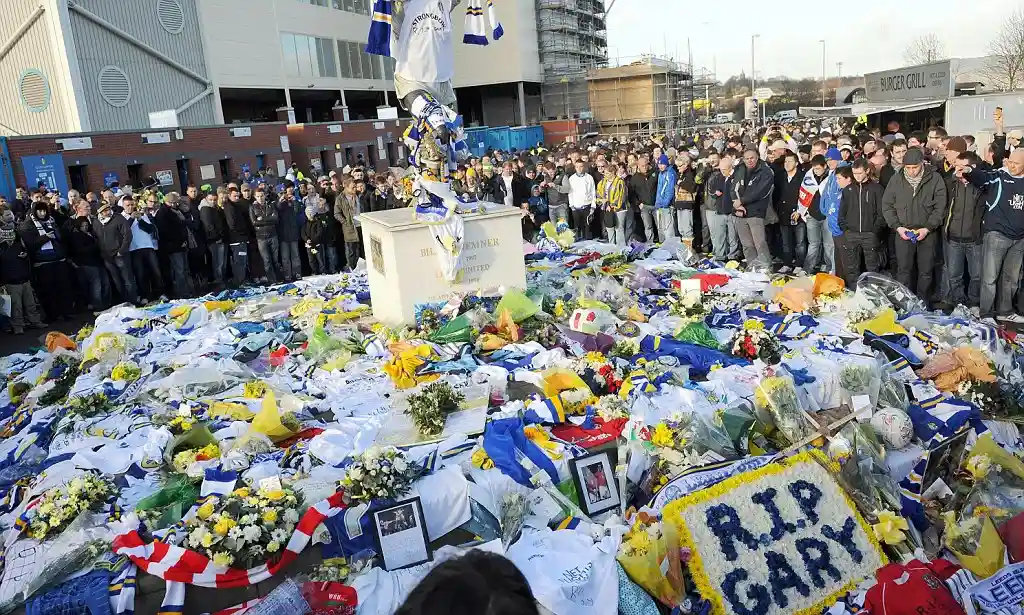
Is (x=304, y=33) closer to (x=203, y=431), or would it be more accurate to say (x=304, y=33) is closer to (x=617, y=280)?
(x=617, y=280)

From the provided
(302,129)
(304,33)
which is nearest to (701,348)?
(302,129)

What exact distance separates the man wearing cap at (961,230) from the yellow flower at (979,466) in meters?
4.39

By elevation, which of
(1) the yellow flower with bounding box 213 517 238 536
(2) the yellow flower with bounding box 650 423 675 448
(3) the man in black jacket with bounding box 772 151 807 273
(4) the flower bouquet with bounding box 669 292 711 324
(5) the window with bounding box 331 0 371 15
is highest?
(5) the window with bounding box 331 0 371 15

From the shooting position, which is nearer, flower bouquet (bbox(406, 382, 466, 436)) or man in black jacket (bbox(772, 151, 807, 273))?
flower bouquet (bbox(406, 382, 466, 436))

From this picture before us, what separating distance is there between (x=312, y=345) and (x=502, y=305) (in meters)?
2.00

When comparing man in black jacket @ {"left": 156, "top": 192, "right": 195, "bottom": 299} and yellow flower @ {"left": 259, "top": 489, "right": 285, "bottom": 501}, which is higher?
man in black jacket @ {"left": 156, "top": 192, "right": 195, "bottom": 299}

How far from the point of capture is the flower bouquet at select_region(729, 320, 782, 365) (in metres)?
6.39

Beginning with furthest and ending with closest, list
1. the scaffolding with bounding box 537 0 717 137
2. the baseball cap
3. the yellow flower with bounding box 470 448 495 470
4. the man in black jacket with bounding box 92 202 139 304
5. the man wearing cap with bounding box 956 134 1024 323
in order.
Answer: the scaffolding with bounding box 537 0 717 137 → the man in black jacket with bounding box 92 202 139 304 → the baseball cap → the man wearing cap with bounding box 956 134 1024 323 → the yellow flower with bounding box 470 448 495 470

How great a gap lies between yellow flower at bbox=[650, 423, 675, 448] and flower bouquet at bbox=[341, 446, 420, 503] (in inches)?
63.8

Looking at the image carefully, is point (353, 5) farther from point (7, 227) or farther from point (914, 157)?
point (914, 157)

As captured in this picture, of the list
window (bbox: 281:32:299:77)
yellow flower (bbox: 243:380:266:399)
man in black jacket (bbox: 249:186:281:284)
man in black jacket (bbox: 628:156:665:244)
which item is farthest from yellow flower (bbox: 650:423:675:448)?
window (bbox: 281:32:299:77)

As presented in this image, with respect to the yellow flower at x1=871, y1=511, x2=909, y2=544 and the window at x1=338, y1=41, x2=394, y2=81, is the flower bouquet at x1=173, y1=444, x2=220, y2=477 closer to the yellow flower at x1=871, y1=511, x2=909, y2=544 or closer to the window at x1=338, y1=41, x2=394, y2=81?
the yellow flower at x1=871, y1=511, x2=909, y2=544

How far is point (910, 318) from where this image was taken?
22.9 feet

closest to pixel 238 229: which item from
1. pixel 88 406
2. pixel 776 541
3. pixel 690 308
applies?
pixel 88 406
